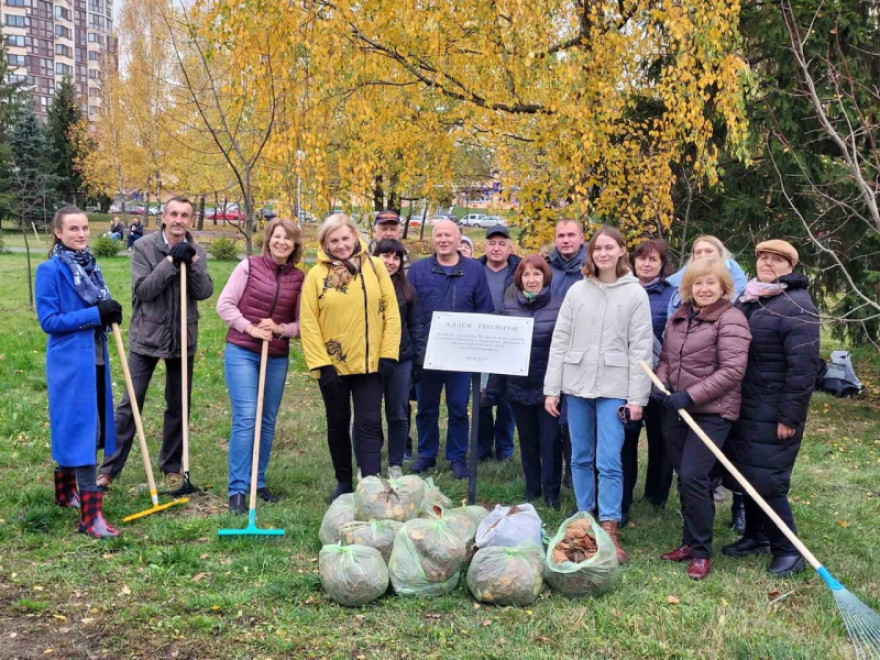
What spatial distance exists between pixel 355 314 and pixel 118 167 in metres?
36.5

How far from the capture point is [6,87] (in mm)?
38562

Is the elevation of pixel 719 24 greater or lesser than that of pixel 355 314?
greater

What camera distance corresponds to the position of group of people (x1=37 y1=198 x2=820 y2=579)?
185 inches

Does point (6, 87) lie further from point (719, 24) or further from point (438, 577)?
point (438, 577)

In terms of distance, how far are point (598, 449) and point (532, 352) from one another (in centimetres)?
93

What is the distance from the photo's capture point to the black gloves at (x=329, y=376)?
17.6ft

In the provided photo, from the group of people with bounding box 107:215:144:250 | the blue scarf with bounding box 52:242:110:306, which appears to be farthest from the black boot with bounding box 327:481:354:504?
the group of people with bounding box 107:215:144:250

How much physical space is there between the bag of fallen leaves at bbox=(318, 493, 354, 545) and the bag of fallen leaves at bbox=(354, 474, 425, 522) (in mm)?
51

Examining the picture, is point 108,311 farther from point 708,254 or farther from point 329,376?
point 708,254

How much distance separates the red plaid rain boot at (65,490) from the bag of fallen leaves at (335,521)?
173cm

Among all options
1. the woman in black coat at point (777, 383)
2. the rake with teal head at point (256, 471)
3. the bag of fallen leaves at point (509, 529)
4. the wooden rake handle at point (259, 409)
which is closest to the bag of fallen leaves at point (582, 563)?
the bag of fallen leaves at point (509, 529)

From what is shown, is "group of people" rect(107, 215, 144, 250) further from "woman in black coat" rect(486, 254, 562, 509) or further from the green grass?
"woman in black coat" rect(486, 254, 562, 509)

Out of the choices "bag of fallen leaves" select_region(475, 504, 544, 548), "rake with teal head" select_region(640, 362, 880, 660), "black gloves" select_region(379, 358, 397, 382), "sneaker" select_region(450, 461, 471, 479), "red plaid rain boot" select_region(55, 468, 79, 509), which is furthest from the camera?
"sneaker" select_region(450, 461, 471, 479)

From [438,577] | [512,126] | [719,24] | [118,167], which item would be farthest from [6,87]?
[438,577]
